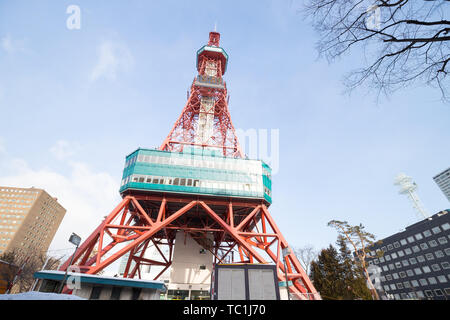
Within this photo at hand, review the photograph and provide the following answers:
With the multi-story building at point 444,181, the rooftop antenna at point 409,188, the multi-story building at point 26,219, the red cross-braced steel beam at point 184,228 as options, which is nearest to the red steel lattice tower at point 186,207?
the red cross-braced steel beam at point 184,228

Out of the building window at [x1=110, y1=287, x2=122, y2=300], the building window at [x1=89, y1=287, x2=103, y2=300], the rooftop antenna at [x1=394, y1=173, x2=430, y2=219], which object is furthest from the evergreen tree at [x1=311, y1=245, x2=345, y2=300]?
the rooftop antenna at [x1=394, y1=173, x2=430, y2=219]

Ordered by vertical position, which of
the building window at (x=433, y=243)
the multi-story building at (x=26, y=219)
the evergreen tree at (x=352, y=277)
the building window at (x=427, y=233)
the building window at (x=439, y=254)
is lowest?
the evergreen tree at (x=352, y=277)

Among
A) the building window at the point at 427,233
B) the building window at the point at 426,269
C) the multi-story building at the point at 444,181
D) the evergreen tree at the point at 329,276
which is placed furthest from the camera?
the multi-story building at the point at 444,181

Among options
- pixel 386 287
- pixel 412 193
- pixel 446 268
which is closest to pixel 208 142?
pixel 446 268

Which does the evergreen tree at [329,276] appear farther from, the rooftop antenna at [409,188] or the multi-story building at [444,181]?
the multi-story building at [444,181]

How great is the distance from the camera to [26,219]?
87875mm

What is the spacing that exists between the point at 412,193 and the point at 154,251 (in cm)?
15091

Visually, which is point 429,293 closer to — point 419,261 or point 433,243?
point 419,261

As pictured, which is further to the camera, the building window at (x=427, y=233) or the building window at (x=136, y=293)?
the building window at (x=427, y=233)

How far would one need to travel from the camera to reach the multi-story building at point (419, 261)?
160 feet

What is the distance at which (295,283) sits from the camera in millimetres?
23281

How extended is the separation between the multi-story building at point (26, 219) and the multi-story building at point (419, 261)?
120230 millimetres

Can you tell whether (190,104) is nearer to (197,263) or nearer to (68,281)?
(197,263)

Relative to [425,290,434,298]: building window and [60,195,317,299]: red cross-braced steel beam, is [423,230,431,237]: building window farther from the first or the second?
[60,195,317,299]: red cross-braced steel beam
